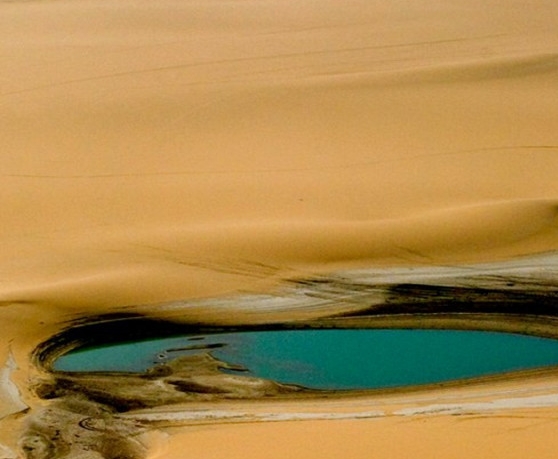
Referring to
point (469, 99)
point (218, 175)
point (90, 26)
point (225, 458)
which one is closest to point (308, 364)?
point (225, 458)

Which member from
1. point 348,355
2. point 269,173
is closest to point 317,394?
point 348,355

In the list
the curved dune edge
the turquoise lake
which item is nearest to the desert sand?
the curved dune edge

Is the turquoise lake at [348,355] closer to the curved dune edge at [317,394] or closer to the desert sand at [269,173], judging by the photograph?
the curved dune edge at [317,394]

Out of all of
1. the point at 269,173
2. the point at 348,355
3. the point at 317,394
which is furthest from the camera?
the point at 269,173

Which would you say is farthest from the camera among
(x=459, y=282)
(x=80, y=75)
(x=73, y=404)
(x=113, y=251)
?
(x=80, y=75)

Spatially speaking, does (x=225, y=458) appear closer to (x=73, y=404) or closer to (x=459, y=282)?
(x=73, y=404)

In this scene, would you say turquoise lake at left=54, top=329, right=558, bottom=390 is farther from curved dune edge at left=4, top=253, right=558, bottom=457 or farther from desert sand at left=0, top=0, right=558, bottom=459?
desert sand at left=0, top=0, right=558, bottom=459

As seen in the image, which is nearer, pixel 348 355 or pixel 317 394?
pixel 317 394

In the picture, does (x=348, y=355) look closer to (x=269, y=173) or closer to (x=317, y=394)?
(x=317, y=394)
